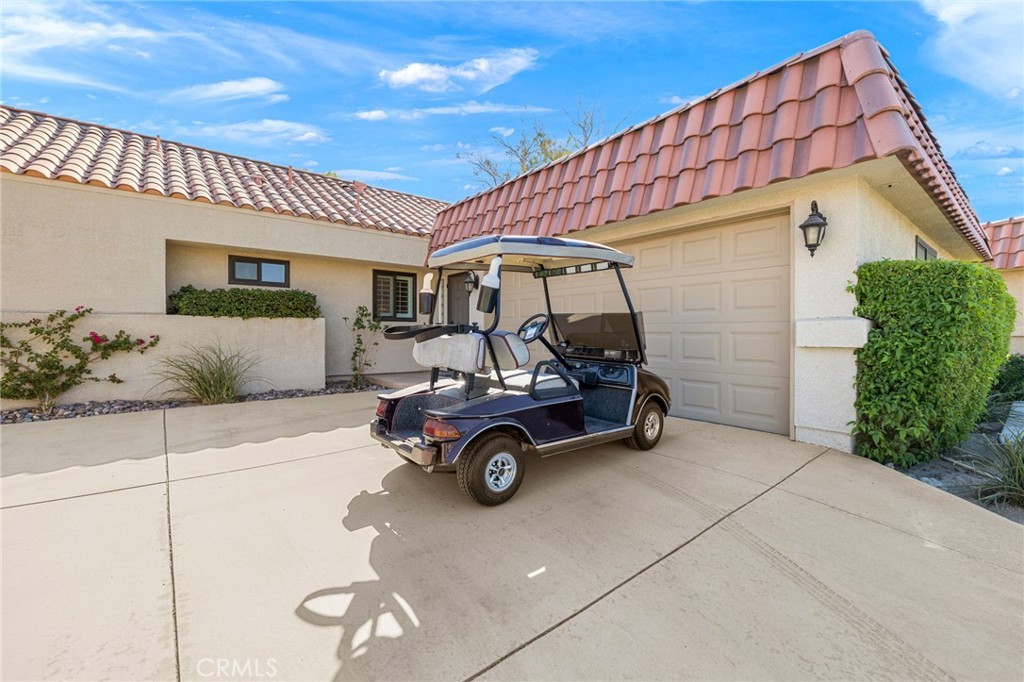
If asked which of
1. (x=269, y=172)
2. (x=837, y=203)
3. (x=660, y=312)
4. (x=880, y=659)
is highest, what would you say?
(x=269, y=172)

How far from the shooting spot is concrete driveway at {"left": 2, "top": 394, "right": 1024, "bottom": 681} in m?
1.67

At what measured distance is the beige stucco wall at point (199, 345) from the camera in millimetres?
6184

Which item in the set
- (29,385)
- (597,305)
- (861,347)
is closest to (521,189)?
(597,305)

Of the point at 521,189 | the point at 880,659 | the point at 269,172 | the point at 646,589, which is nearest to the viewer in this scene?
the point at 880,659

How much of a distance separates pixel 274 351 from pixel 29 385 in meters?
2.96

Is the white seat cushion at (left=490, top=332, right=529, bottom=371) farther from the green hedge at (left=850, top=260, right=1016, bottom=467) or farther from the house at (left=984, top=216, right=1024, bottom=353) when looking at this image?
the house at (left=984, top=216, right=1024, bottom=353)

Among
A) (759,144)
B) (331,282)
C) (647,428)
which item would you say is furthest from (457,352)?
(331,282)

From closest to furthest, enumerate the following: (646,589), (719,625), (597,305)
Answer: (719,625) < (646,589) < (597,305)

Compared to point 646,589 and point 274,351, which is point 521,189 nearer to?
point 274,351

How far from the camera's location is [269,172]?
9914 mm

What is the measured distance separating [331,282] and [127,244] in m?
3.23

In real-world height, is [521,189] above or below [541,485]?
above

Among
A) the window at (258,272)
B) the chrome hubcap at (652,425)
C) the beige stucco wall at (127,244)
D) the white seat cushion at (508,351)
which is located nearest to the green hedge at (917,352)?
the chrome hubcap at (652,425)

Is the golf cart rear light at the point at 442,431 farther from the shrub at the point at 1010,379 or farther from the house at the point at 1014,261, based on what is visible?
the house at the point at 1014,261
